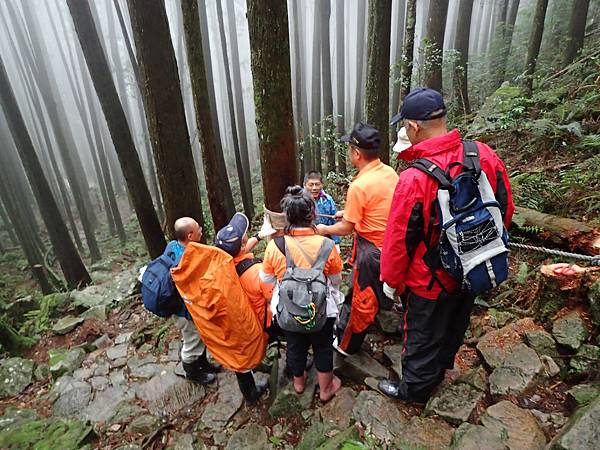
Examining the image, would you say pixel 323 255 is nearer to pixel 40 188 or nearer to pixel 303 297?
pixel 303 297

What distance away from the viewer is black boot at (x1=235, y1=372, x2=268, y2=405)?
3248 mm

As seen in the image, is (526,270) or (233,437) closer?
(233,437)

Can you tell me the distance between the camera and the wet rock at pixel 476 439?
6.87 ft

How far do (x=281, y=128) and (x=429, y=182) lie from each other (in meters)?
1.80

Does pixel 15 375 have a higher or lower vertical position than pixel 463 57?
lower

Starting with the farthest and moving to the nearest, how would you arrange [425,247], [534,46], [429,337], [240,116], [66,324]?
1. [240,116]
2. [534,46]
3. [66,324]
4. [429,337]
5. [425,247]

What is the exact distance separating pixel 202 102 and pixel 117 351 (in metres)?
4.04

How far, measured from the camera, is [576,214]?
3938 millimetres

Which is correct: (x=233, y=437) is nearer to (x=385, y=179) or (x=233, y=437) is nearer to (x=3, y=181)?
(x=385, y=179)

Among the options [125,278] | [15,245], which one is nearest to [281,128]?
[125,278]

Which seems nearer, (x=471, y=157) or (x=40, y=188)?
(x=471, y=157)

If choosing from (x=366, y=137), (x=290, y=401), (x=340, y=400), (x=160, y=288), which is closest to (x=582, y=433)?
(x=340, y=400)

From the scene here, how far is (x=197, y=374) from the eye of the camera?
3748mm

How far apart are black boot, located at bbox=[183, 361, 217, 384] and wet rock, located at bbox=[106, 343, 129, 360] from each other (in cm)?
171
